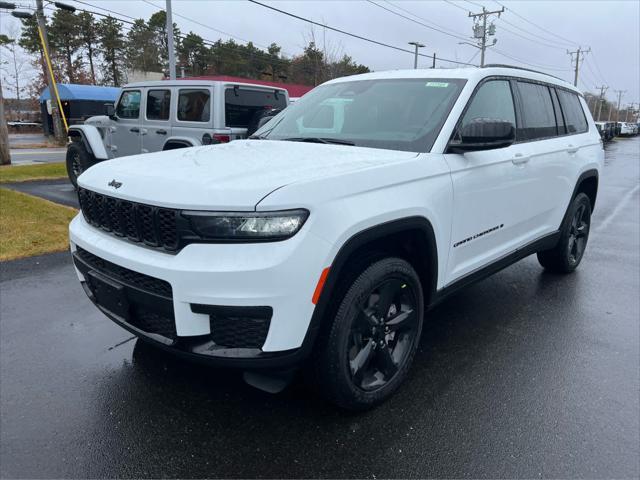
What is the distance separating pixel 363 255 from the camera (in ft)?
8.57

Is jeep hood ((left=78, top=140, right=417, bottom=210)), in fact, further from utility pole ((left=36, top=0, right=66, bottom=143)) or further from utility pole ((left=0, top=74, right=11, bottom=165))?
utility pole ((left=36, top=0, right=66, bottom=143))

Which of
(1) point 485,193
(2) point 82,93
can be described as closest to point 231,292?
(1) point 485,193

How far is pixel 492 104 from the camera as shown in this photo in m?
3.58

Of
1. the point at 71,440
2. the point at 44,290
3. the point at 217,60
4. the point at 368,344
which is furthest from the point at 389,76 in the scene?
the point at 217,60

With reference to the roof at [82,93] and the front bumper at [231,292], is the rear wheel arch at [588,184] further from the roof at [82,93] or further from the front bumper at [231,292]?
the roof at [82,93]

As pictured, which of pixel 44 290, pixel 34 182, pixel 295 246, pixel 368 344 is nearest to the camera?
pixel 295 246

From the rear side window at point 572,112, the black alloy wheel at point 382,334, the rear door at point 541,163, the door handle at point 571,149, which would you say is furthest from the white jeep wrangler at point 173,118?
the black alloy wheel at point 382,334

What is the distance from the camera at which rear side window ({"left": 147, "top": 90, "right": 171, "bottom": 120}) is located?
8492mm

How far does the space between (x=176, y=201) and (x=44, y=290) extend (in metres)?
3.13

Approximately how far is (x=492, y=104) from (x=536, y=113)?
0.86m

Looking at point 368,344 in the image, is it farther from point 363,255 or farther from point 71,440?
point 71,440

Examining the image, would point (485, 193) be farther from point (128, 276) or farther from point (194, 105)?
point (194, 105)

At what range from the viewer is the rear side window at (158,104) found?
27.9 ft

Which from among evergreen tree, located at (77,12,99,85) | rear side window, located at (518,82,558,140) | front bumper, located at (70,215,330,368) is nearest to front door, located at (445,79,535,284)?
rear side window, located at (518,82,558,140)
